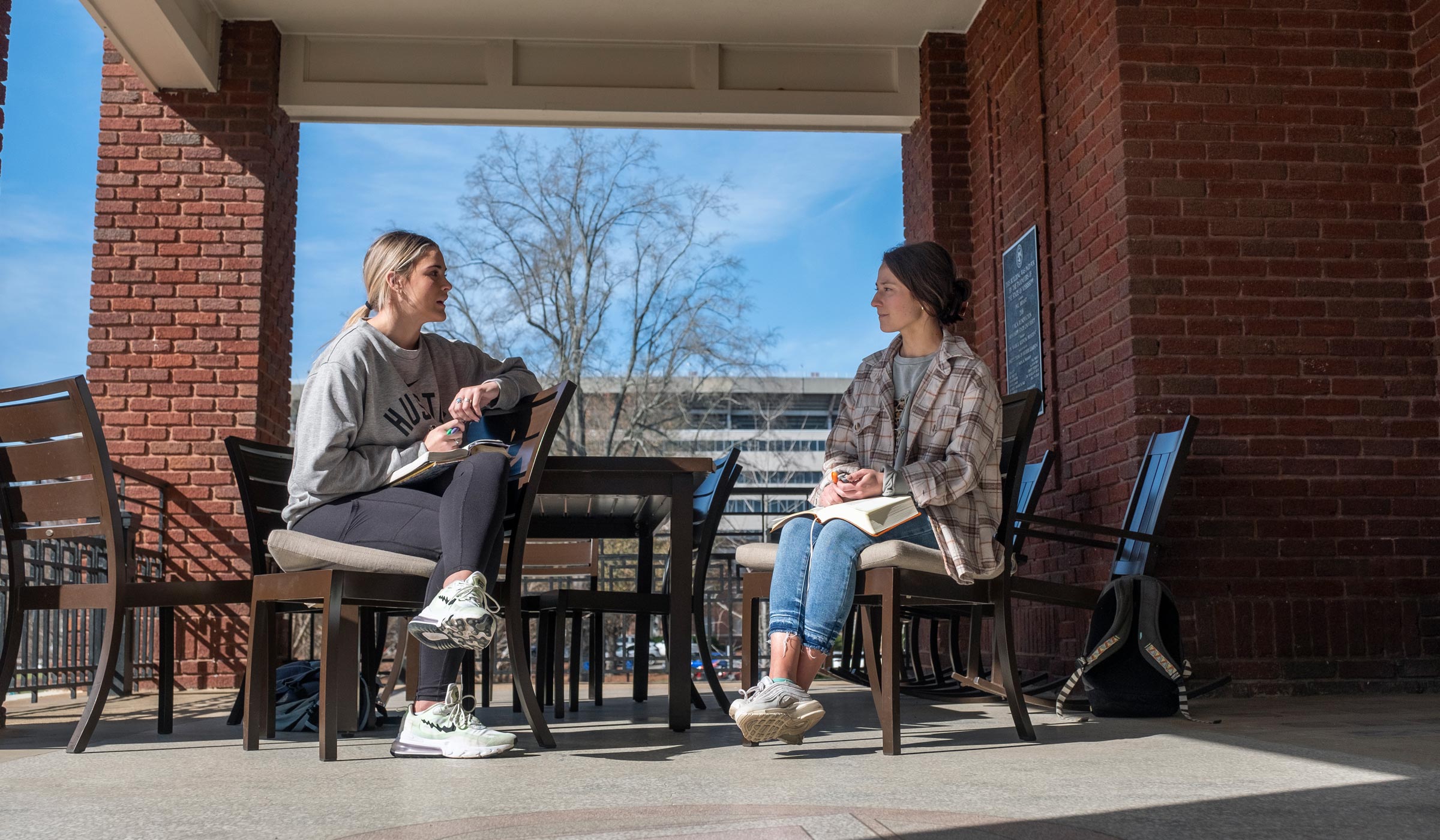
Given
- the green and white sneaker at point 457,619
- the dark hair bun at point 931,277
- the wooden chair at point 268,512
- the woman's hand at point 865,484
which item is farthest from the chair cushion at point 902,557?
the wooden chair at point 268,512

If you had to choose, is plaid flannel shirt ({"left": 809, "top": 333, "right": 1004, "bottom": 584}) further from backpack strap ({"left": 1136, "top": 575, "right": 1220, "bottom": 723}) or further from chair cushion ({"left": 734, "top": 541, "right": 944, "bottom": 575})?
backpack strap ({"left": 1136, "top": 575, "right": 1220, "bottom": 723})

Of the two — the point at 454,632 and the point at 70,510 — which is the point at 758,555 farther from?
the point at 70,510

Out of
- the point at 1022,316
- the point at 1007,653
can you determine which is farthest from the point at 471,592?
the point at 1022,316

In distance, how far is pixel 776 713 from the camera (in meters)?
2.64

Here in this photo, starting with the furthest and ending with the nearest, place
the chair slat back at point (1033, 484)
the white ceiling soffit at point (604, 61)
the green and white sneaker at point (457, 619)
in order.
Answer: the white ceiling soffit at point (604, 61) < the chair slat back at point (1033, 484) < the green and white sneaker at point (457, 619)

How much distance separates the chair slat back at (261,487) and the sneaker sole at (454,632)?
113cm

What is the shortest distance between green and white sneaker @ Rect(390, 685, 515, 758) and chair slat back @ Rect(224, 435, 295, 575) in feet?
3.41

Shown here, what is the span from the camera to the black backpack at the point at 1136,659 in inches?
138

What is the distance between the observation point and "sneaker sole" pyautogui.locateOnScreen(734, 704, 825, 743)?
264 cm

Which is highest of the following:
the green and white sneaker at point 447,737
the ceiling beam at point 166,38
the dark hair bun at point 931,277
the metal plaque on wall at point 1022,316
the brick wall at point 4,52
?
the ceiling beam at point 166,38

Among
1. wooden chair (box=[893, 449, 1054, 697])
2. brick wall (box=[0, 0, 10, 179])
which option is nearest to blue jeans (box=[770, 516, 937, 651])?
wooden chair (box=[893, 449, 1054, 697])

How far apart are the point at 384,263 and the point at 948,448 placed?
1442 mm

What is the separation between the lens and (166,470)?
6.15 m

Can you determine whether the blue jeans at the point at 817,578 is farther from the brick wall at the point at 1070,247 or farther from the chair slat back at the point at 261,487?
the brick wall at the point at 1070,247
